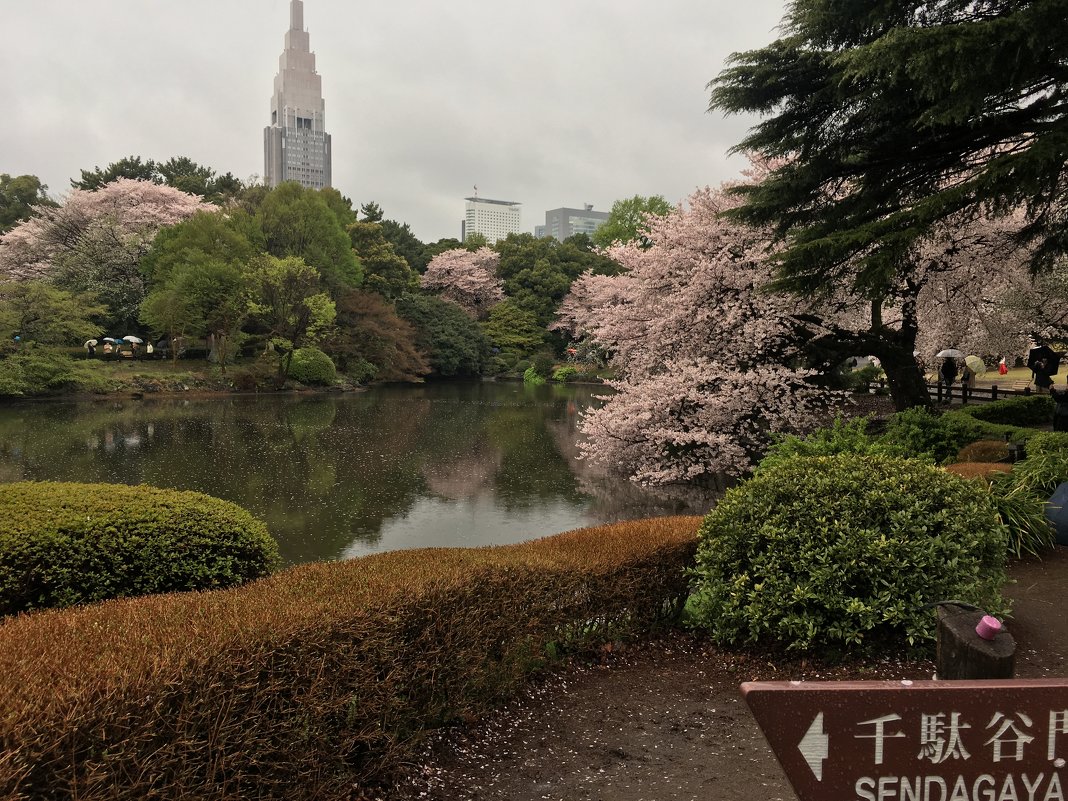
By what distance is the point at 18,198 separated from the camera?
44.1 meters

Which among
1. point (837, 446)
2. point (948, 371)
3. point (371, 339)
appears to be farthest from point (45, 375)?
point (948, 371)

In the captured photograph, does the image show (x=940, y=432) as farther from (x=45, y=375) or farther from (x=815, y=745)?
(x=45, y=375)

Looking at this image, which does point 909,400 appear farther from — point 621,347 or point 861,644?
point 861,644

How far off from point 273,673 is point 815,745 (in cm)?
183

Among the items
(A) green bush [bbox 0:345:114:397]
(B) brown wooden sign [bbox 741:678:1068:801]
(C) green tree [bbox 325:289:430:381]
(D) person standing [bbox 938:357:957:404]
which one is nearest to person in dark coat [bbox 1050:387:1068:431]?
(D) person standing [bbox 938:357:957:404]

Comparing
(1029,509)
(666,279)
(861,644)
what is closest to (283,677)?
(861,644)

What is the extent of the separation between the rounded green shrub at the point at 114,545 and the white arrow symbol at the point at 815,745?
381 cm

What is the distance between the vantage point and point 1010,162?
681cm

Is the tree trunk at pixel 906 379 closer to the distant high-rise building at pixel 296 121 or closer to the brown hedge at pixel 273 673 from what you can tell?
the brown hedge at pixel 273 673

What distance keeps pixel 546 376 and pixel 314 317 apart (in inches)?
595

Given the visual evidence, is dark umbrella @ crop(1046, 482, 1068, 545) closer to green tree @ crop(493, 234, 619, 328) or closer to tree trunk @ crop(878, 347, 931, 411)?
tree trunk @ crop(878, 347, 931, 411)

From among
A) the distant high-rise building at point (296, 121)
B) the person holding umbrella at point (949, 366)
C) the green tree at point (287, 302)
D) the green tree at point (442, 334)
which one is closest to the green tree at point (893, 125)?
the person holding umbrella at point (949, 366)

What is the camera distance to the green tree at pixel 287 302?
3044 centimetres

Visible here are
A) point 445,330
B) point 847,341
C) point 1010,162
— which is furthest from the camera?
point 445,330
